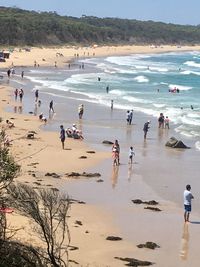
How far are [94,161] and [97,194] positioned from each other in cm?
541

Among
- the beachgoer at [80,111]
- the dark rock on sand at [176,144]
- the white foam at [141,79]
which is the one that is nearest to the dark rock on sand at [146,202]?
the dark rock on sand at [176,144]

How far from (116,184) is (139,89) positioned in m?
35.6

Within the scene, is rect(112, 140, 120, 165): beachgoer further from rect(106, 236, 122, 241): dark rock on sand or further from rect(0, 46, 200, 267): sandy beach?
rect(106, 236, 122, 241): dark rock on sand

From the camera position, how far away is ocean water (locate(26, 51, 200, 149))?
40.9m

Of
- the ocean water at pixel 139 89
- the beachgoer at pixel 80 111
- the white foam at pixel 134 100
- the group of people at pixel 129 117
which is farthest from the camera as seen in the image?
the white foam at pixel 134 100

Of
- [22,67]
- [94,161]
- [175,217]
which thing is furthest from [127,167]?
[22,67]

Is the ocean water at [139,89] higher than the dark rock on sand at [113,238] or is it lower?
higher

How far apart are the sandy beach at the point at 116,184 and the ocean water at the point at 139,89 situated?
323cm

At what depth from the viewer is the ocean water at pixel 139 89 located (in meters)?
40.9

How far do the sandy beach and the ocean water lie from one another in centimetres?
323

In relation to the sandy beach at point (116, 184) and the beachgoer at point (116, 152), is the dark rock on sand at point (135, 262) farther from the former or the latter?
the beachgoer at point (116, 152)

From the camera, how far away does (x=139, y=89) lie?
56594mm

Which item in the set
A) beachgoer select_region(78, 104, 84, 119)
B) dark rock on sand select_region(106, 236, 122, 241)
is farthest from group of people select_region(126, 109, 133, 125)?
dark rock on sand select_region(106, 236, 122, 241)

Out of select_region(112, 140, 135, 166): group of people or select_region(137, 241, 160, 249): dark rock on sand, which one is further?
select_region(112, 140, 135, 166): group of people
